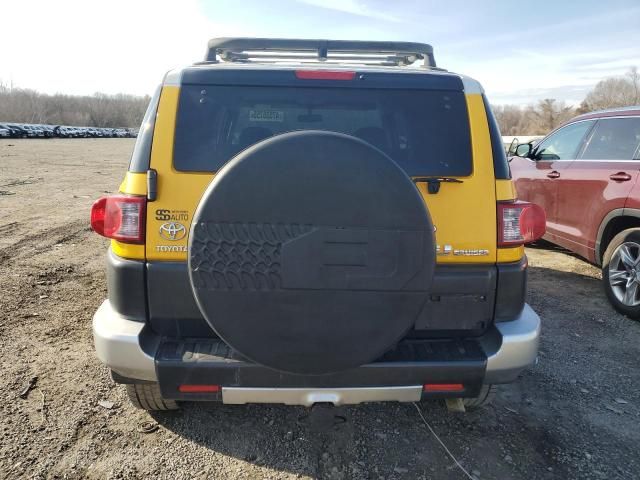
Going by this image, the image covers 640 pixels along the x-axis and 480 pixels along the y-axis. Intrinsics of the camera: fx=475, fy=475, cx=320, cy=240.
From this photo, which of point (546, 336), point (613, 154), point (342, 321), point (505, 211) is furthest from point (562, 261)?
point (342, 321)

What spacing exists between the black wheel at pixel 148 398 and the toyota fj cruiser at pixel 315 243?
0.02 meters

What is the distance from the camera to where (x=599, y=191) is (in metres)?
4.84

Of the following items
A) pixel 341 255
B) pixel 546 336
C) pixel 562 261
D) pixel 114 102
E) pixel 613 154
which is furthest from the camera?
pixel 114 102

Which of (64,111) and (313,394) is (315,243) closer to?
(313,394)

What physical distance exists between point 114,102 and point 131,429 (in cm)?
14786

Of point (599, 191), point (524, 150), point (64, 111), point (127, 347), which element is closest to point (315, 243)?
point (127, 347)

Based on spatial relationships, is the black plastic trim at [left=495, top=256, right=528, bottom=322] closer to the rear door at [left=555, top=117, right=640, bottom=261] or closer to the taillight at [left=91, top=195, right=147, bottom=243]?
the taillight at [left=91, top=195, right=147, bottom=243]

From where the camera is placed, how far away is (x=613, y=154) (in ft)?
15.9

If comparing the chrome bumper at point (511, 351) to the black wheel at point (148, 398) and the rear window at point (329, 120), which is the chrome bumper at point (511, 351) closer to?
the rear window at point (329, 120)

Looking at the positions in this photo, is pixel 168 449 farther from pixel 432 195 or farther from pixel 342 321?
pixel 432 195

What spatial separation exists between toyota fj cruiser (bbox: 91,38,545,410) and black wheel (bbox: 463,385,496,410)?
0.37 meters

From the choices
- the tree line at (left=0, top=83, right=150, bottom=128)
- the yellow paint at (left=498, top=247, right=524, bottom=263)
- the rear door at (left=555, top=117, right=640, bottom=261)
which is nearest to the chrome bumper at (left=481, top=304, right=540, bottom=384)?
the yellow paint at (left=498, top=247, right=524, bottom=263)

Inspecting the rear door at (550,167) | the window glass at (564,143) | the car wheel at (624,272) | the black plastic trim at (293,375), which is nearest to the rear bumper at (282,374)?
the black plastic trim at (293,375)

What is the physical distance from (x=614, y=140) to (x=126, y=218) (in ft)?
15.9
